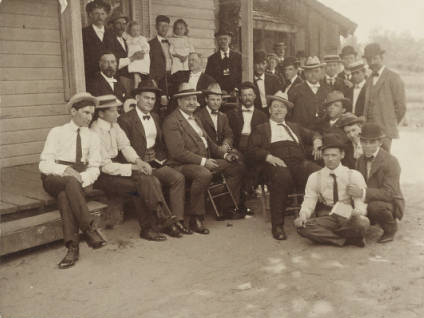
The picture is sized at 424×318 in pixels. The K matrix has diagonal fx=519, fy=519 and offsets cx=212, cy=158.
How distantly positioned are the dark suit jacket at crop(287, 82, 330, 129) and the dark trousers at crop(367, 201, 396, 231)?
6.23 feet

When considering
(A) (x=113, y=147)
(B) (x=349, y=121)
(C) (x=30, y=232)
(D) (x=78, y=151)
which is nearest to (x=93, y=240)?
(C) (x=30, y=232)

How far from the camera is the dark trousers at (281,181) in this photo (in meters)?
5.94

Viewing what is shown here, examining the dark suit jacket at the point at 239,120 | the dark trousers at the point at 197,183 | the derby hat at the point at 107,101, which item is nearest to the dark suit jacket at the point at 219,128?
the dark suit jacket at the point at 239,120

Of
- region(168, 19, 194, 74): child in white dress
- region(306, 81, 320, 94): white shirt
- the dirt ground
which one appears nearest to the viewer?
the dirt ground

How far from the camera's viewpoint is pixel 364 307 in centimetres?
397

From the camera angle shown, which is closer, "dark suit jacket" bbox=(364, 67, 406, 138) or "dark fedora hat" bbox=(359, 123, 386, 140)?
"dark fedora hat" bbox=(359, 123, 386, 140)

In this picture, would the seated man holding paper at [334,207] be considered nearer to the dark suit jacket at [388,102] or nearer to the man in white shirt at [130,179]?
the man in white shirt at [130,179]

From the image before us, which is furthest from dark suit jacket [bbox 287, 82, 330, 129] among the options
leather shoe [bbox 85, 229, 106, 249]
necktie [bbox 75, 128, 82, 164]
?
leather shoe [bbox 85, 229, 106, 249]

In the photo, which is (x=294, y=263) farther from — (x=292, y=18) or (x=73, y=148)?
(x=292, y=18)

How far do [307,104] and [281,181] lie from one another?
1.73 metres

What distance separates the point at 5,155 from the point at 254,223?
3.70 meters

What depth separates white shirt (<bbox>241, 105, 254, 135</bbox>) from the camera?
727 cm

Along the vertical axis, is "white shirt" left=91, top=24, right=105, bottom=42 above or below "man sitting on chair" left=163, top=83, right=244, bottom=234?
above

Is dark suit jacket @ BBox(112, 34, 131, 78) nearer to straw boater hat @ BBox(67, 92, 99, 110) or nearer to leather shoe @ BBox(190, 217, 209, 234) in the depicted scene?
straw boater hat @ BBox(67, 92, 99, 110)
